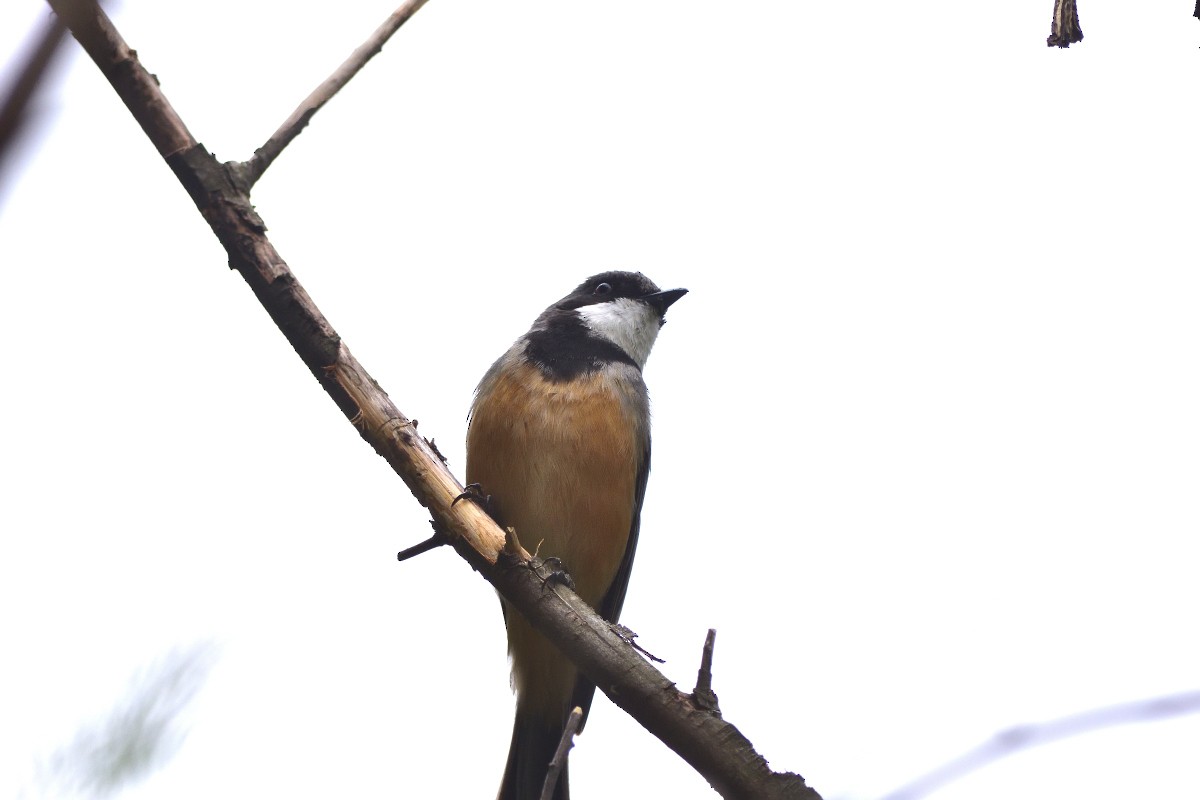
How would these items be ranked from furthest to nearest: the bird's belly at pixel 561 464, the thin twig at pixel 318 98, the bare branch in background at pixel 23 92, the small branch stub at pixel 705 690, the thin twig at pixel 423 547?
1. the bird's belly at pixel 561 464
2. the thin twig at pixel 423 547
3. the thin twig at pixel 318 98
4. the small branch stub at pixel 705 690
5. the bare branch in background at pixel 23 92

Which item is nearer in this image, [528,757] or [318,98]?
[318,98]

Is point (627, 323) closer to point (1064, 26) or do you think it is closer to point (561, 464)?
point (561, 464)

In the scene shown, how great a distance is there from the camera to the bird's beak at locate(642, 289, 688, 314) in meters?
8.66

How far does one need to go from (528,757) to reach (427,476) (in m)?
2.83

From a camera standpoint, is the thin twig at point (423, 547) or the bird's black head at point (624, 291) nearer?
the thin twig at point (423, 547)

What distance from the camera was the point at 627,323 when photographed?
834cm

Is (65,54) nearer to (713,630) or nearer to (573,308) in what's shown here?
(713,630)

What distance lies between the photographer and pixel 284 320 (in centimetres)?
450

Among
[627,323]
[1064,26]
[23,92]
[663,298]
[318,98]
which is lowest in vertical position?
[23,92]

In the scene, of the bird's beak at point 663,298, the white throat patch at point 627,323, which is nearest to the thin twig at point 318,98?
the white throat patch at point 627,323

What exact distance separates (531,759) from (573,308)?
10.3 ft

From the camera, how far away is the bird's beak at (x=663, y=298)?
8.66 metres

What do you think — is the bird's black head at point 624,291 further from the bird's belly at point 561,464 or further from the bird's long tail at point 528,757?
the bird's long tail at point 528,757

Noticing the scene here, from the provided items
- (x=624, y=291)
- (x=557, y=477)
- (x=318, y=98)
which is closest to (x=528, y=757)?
(x=557, y=477)
